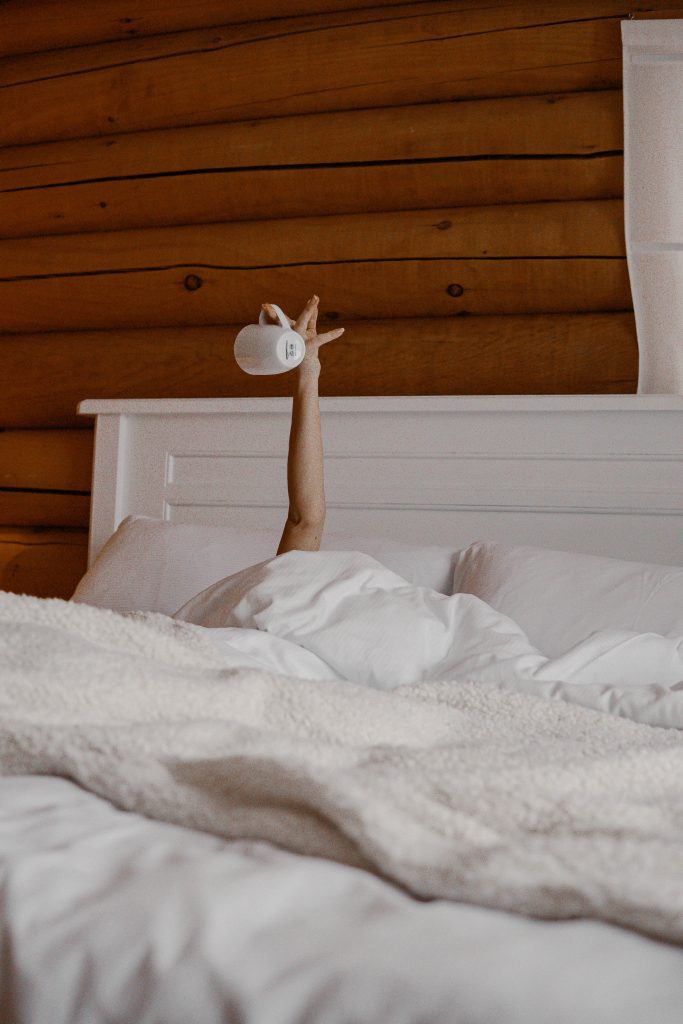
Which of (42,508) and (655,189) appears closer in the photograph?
(655,189)

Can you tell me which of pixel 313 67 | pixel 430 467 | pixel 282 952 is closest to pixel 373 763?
pixel 282 952

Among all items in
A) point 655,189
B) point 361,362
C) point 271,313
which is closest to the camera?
point 271,313

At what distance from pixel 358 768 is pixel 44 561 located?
236 cm

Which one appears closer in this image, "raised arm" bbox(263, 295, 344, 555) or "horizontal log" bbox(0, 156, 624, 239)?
"raised arm" bbox(263, 295, 344, 555)

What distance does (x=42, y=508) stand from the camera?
2.88 meters

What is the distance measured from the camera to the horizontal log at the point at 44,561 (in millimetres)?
2832

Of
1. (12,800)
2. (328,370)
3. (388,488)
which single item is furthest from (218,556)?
(12,800)

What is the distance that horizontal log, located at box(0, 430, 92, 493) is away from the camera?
2.86 meters

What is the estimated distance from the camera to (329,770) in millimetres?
602

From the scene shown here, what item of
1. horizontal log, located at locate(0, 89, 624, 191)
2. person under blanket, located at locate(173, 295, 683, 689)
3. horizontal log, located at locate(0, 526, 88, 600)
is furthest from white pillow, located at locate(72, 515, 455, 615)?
horizontal log, located at locate(0, 89, 624, 191)

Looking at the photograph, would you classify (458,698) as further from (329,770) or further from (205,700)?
(329,770)

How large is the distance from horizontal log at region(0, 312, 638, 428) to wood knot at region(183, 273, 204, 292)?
12cm

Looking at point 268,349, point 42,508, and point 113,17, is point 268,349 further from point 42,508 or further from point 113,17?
point 113,17

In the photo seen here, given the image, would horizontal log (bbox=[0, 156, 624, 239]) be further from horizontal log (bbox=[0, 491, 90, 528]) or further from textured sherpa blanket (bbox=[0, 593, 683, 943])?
textured sherpa blanket (bbox=[0, 593, 683, 943])
